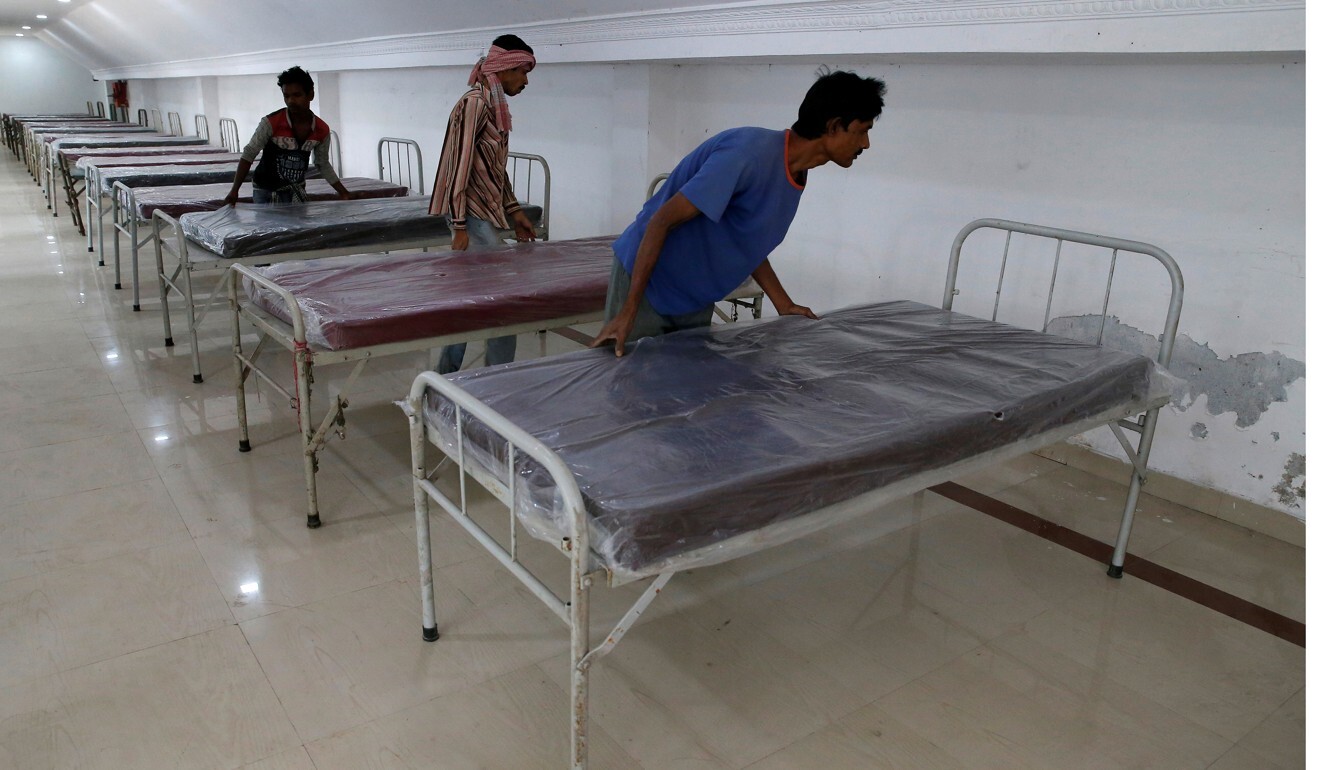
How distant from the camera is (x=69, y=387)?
14.2 ft

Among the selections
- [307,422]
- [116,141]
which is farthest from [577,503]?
[116,141]

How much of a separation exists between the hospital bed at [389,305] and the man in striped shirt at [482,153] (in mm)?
206

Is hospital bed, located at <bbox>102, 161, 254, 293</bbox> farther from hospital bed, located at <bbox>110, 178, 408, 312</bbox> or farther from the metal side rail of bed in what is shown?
the metal side rail of bed

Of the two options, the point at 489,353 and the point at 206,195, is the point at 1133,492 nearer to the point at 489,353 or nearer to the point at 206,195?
the point at 489,353

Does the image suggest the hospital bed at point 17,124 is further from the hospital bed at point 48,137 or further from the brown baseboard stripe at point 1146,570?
the brown baseboard stripe at point 1146,570

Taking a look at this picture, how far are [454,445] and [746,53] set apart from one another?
2.89m

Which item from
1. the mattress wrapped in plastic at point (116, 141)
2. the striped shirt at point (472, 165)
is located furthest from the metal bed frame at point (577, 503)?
the mattress wrapped in plastic at point (116, 141)

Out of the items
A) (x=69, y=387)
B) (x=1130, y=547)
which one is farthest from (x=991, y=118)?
(x=69, y=387)

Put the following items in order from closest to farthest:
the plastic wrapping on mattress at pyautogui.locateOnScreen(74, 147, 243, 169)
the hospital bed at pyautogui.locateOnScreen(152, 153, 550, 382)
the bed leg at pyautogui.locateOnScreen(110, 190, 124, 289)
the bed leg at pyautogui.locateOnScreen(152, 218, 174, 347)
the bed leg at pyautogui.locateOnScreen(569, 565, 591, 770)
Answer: the bed leg at pyautogui.locateOnScreen(569, 565, 591, 770) → the hospital bed at pyautogui.locateOnScreen(152, 153, 550, 382) → the bed leg at pyautogui.locateOnScreen(152, 218, 174, 347) → the bed leg at pyautogui.locateOnScreen(110, 190, 124, 289) → the plastic wrapping on mattress at pyautogui.locateOnScreen(74, 147, 243, 169)

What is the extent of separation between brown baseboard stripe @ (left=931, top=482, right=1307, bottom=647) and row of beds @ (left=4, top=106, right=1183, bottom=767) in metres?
0.12

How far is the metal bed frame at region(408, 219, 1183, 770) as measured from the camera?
1697 mm

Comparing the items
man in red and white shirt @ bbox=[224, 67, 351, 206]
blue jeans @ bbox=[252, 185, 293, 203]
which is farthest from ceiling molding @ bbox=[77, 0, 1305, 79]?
blue jeans @ bbox=[252, 185, 293, 203]

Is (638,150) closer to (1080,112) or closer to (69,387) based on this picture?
(1080,112)

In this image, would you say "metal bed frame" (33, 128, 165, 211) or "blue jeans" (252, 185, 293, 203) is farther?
"metal bed frame" (33, 128, 165, 211)
